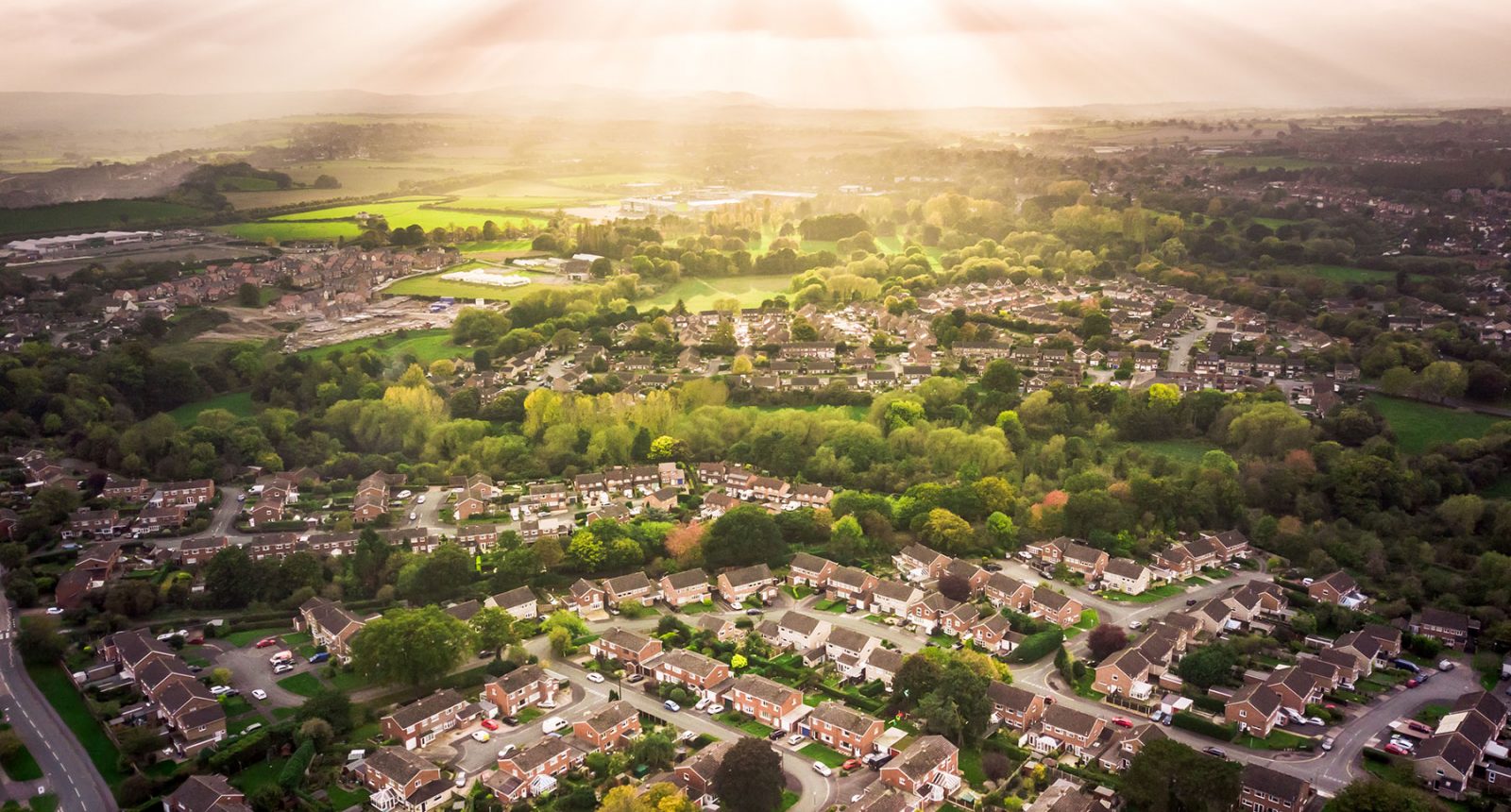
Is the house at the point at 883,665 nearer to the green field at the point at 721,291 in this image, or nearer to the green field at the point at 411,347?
the green field at the point at 411,347

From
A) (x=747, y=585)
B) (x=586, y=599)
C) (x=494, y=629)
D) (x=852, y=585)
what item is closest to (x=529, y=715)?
(x=494, y=629)

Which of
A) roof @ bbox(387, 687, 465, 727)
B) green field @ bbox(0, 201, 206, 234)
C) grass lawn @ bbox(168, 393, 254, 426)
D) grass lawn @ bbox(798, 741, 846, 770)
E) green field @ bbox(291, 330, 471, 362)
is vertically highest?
green field @ bbox(0, 201, 206, 234)

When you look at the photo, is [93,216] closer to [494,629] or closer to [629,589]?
[629,589]

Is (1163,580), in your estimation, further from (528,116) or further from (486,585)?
A: (528,116)

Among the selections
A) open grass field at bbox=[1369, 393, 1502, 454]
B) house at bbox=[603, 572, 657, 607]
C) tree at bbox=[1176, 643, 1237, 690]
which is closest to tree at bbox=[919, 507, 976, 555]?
tree at bbox=[1176, 643, 1237, 690]

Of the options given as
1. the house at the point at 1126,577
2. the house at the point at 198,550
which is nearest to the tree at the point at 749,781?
the house at the point at 1126,577

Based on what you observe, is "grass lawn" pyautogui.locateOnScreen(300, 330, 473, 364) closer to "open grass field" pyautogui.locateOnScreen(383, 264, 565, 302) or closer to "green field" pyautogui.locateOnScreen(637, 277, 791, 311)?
"open grass field" pyautogui.locateOnScreen(383, 264, 565, 302)
